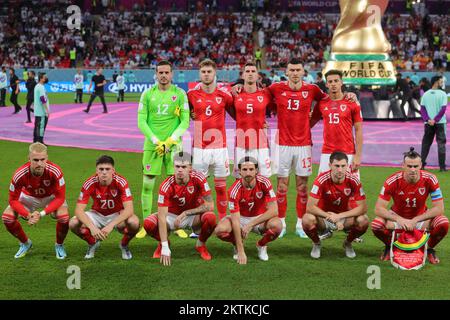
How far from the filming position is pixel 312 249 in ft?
27.5

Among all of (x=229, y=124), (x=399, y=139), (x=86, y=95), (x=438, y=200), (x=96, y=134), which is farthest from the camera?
(x=86, y=95)

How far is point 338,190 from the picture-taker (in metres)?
8.23

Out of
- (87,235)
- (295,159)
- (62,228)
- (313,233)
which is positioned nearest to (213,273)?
(313,233)

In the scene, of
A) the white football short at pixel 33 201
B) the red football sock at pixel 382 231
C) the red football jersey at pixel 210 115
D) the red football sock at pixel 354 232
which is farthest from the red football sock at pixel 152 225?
the red football sock at pixel 382 231

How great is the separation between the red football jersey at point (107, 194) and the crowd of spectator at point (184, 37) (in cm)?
3326

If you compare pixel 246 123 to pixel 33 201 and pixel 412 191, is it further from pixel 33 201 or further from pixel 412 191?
pixel 33 201

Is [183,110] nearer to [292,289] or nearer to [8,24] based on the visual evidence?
[292,289]

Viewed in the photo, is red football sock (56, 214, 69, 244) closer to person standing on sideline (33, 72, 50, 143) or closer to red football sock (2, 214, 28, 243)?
red football sock (2, 214, 28, 243)

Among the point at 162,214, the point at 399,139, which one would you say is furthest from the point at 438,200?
the point at 399,139

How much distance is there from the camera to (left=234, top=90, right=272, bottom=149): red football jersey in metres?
9.39

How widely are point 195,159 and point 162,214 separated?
1.67 m

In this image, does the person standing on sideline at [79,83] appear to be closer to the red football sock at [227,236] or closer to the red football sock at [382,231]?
the red football sock at [227,236]

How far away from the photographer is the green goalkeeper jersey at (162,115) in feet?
30.0

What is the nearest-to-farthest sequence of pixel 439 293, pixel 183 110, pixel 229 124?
1. pixel 439 293
2. pixel 183 110
3. pixel 229 124
